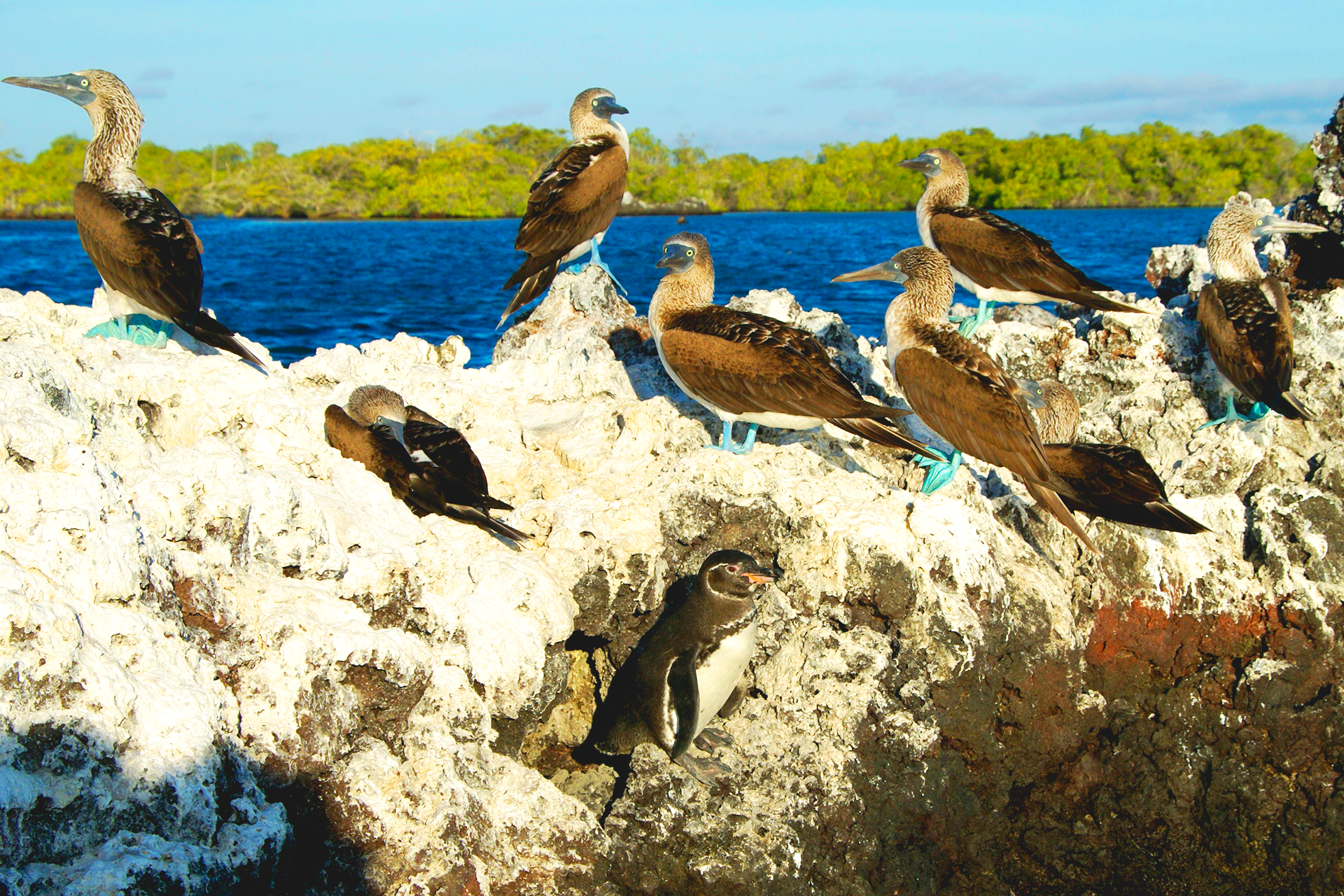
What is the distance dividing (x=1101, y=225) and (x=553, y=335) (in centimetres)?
5885

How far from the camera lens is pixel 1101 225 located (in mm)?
58250

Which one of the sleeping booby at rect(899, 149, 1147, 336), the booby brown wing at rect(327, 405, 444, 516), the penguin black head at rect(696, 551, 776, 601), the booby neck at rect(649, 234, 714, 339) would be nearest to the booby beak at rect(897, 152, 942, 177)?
the sleeping booby at rect(899, 149, 1147, 336)

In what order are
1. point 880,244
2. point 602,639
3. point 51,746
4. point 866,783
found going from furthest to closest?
point 880,244, point 602,639, point 866,783, point 51,746

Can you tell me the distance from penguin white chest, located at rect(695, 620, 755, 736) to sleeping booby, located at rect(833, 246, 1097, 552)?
1.66 m

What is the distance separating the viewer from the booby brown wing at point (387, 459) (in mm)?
4906

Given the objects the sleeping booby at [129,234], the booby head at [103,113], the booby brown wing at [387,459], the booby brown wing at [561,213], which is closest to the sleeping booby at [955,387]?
the booby brown wing at [561,213]

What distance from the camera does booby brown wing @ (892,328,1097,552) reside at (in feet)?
17.3

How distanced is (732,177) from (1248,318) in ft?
325

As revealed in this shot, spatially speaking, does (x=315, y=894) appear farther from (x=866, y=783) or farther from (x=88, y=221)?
(x=88, y=221)

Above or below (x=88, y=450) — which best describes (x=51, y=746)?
below

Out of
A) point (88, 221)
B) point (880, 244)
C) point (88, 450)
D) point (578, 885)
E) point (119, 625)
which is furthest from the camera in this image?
point (880, 244)

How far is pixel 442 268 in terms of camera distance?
34.0 m

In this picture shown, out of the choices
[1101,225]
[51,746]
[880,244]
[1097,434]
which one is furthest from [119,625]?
[1101,225]

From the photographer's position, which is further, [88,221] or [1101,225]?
[1101,225]
